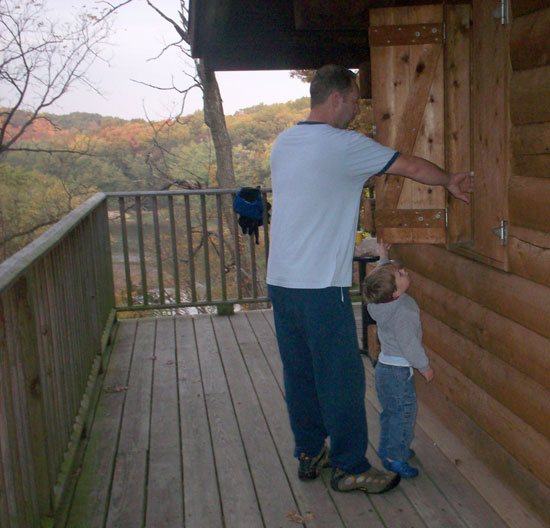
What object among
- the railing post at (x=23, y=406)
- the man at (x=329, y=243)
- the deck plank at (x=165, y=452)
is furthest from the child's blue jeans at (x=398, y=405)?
the railing post at (x=23, y=406)

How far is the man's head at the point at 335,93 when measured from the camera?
259 centimetres

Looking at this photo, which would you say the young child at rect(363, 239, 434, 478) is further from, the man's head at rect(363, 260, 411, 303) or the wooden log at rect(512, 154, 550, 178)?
the wooden log at rect(512, 154, 550, 178)

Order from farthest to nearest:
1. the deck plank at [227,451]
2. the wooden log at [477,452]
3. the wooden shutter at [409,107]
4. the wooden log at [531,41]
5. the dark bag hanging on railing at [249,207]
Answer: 1. the dark bag hanging on railing at [249,207]
2. the wooden shutter at [409,107]
3. the deck plank at [227,451]
4. the wooden log at [477,452]
5. the wooden log at [531,41]

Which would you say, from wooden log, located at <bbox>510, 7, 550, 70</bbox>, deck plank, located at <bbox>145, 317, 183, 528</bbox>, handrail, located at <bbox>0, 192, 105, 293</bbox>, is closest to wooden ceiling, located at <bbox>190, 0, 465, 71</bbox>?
wooden log, located at <bbox>510, 7, 550, 70</bbox>

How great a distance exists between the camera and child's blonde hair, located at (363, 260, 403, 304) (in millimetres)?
2857

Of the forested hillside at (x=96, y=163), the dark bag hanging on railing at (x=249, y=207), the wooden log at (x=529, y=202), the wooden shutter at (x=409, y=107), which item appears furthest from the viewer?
the forested hillside at (x=96, y=163)

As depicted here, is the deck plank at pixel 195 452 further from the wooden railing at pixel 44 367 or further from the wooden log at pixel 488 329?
the wooden log at pixel 488 329

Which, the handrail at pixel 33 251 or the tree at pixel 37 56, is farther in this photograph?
the tree at pixel 37 56

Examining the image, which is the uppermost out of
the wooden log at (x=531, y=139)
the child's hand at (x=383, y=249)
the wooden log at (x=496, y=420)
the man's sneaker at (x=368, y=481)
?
the wooden log at (x=531, y=139)

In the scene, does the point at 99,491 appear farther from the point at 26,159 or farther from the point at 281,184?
the point at 26,159

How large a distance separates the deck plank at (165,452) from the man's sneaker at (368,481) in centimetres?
71

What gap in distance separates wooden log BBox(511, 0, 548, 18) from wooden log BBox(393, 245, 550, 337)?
1012 mm

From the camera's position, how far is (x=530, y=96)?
242 cm

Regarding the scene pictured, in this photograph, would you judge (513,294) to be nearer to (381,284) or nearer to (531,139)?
(381,284)
